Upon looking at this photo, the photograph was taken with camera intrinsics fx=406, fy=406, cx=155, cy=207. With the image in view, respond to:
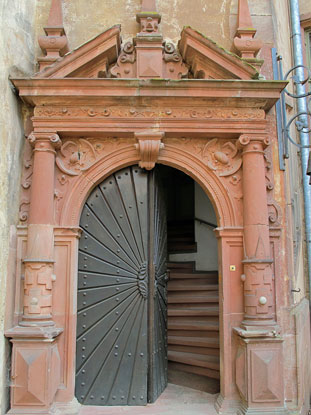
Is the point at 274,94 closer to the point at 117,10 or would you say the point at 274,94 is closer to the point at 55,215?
the point at 117,10

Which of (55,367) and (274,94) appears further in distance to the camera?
(274,94)

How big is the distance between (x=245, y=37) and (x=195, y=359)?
392 cm

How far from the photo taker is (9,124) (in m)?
4.14

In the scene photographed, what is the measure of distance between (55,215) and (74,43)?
2.08m

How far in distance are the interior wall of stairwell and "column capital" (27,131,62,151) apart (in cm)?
316

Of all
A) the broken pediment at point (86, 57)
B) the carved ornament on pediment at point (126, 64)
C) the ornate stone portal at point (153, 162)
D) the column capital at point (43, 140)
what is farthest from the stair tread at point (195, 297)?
the broken pediment at point (86, 57)

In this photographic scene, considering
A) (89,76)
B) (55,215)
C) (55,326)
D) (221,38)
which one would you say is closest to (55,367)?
(55,326)

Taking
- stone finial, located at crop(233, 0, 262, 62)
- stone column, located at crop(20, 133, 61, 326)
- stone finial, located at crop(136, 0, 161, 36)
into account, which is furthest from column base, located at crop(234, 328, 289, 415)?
stone finial, located at crop(136, 0, 161, 36)

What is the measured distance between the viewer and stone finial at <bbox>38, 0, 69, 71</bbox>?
4.45 metres

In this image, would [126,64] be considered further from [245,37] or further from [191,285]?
[191,285]

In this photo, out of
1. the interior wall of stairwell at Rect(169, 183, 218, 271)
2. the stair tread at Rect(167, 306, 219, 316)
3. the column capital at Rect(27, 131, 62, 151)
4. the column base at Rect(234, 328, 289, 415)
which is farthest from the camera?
the interior wall of stairwell at Rect(169, 183, 218, 271)

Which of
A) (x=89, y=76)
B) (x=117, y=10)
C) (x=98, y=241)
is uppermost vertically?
(x=117, y=10)

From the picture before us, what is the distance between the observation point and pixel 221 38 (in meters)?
4.83

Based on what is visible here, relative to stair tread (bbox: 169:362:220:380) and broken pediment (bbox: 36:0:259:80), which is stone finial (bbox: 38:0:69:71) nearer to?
broken pediment (bbox: 36:0:259:80)
